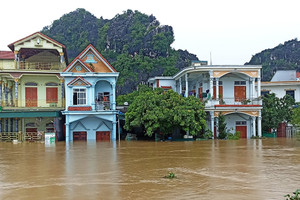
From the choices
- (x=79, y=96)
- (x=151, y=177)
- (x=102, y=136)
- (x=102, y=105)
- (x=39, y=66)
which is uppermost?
(x=39, y=66)

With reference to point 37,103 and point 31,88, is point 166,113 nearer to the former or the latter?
point 37,103

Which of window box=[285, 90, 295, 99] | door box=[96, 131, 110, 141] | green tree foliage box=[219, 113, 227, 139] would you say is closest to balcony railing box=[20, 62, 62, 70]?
door box=[96, 131, 110, 141]

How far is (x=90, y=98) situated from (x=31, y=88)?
5.78 m

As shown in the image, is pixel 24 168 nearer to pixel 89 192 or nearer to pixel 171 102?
pixel 89 192

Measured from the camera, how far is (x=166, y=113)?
24.9 metres

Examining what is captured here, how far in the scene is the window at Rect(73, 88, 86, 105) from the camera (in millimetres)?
27797

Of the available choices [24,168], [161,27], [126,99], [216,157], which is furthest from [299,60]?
[24,168]

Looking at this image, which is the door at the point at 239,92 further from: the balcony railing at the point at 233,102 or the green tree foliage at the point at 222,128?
the green tree foliage at the point at 222,128

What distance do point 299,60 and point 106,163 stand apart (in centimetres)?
6559

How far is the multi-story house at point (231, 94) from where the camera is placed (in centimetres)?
2747

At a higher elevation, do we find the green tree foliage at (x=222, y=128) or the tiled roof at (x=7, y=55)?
the tiled roof at (x=7, y=55)

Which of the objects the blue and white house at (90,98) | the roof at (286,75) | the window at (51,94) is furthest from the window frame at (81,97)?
the roof at (286,75)

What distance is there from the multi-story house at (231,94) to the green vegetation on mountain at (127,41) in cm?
1612


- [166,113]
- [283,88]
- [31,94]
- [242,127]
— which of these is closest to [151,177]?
[166,113]
